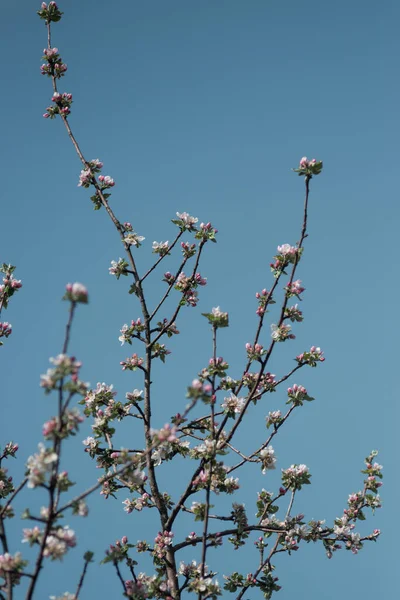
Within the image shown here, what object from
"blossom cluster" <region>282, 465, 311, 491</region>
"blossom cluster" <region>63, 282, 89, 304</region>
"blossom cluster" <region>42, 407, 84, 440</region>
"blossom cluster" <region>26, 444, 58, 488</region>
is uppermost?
"blossom cluster" <region>282, 465, 311, 491</region>

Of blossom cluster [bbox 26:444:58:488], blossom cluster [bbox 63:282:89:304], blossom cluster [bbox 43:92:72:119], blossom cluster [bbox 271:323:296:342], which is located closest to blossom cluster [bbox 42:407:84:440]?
blossom cluster [bbox 26:444:58:488]

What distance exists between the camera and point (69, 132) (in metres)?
8.22

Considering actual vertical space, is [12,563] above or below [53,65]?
below

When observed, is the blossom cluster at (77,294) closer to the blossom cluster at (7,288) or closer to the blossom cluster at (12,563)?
the blossom cluster at (12,563)


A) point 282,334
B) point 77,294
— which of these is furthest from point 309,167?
point 77,294

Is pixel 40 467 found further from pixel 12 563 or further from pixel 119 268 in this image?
pixel 119 268

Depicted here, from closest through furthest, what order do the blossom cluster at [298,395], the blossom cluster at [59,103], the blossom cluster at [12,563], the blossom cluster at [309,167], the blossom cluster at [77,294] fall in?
the blossom cluster at [77,294]
the blossom cluster at [12,563]
the blossom cluster at [309,167]
the blossom cluster at [298,395]
the blossom cluster at [59,103]

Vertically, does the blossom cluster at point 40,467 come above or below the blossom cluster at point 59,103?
below

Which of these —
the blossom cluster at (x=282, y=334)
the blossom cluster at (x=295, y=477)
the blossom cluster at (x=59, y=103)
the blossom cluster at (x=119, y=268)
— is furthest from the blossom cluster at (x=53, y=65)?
the blossom cluster at (x=295, y=477)

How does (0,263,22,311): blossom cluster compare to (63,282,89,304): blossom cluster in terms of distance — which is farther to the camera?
(0,263,22,311): blossom cluster

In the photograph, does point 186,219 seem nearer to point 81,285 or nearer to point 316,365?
point 316,365

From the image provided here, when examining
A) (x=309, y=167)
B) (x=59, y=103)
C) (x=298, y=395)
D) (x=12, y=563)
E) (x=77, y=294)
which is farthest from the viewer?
(x=59, y=103)

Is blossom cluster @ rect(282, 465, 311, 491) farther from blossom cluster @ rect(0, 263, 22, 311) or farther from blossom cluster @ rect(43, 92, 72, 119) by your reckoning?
blossom cluster @ rect(43, 92, 72, 119)

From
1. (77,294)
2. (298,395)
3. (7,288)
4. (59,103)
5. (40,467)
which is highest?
(59,103)
